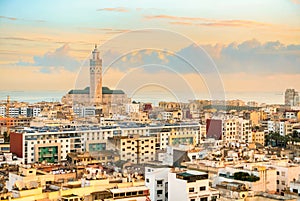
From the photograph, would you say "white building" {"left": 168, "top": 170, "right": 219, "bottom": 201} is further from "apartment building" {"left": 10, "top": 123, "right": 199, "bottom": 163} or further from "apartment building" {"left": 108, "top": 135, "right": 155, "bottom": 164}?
"apartment building" {"left": 10, "top": 123, "right": 199, "bottom": 163}

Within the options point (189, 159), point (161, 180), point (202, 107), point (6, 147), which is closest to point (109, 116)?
point (202, 107)

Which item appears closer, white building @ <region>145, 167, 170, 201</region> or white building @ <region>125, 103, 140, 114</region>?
white building @ <region>145, 167, 170, 201</region>

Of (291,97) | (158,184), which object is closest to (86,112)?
(291,97)

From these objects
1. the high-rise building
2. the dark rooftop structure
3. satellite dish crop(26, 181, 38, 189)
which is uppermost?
the high-rise building

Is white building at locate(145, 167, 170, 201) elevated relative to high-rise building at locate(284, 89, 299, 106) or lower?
lower

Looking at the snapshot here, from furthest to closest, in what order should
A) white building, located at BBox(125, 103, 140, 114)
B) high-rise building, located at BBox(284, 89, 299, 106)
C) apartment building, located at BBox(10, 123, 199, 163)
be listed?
high-rise building, located at BBox(284, 89, 299, 106), white building, located at BBox(125, 103, 140, 114), apartment building, located at BBox(10, 123, 199, 163)

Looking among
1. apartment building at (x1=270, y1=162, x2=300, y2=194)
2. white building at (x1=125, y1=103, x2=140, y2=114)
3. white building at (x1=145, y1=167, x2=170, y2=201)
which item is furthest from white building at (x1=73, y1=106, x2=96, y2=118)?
white building at (x1=145, y1=167, x2=170, y2=201)

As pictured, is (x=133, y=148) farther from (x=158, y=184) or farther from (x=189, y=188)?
(x=189, y=188)

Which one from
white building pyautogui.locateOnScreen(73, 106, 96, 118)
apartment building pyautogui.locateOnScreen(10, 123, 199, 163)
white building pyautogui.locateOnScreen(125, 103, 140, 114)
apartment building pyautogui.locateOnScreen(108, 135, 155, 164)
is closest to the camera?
apartment building pyautogui.locateOnScreen(108, 135, 155, 164)
